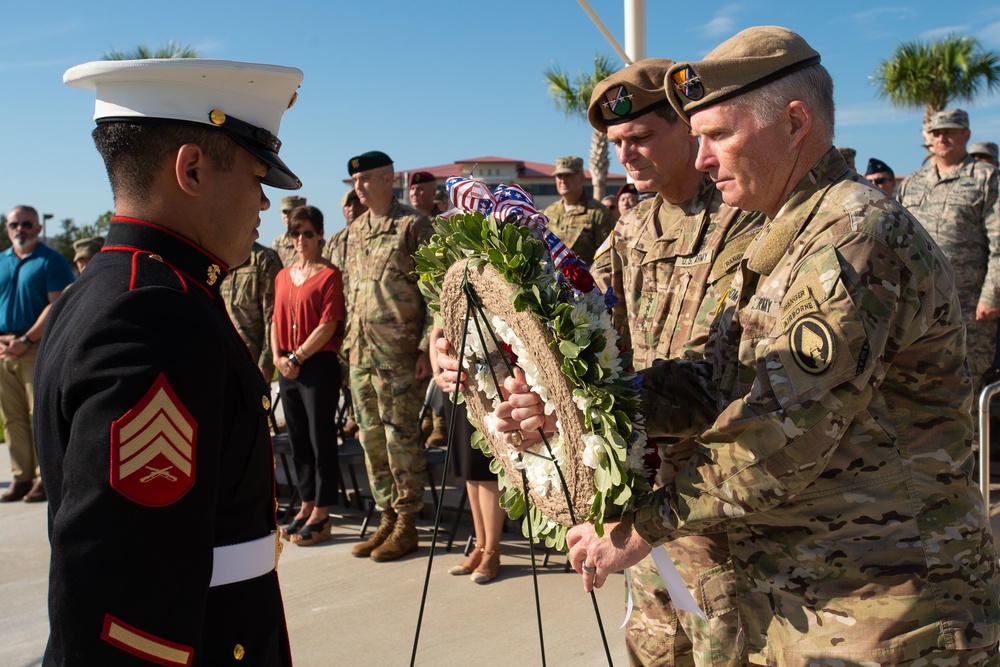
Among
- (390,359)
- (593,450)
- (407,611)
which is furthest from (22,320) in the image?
(593,450)

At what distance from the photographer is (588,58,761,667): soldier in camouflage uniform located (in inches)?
106

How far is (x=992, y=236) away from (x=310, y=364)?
16.9ft

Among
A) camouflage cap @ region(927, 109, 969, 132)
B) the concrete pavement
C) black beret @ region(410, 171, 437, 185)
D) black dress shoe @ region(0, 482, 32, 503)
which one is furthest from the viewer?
black beret @ region(410, 171, 437, 185)

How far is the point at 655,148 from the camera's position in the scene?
318cm

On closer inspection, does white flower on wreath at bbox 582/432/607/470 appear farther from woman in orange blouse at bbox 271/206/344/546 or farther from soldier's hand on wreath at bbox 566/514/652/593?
woman in orange blouse at bbox 271/206/344/546

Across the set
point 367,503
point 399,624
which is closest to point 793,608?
point 399,624

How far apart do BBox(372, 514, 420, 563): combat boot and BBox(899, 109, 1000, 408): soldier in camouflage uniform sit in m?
4.28

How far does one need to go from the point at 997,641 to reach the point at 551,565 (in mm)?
4037

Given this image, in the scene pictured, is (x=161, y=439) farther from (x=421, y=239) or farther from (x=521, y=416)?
(x=421, y=239)

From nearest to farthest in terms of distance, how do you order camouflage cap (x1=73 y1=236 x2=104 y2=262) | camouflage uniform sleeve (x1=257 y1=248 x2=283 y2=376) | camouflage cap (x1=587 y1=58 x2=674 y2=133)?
camouflage cap (x1=587 y1=58 x2=674 y2=133), camouflage uniform sleeve (x1=257 y1=248 x2=283 y2=376), camouflage cap (x1=73 y1=236 x2=104 y2=262)

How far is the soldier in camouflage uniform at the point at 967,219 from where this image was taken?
671cm

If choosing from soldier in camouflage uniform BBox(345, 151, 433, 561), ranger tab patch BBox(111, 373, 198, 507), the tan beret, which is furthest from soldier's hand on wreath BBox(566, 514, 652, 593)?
the tan beret

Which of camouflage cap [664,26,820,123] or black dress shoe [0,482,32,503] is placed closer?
camouflage cap [664,26,820,123]

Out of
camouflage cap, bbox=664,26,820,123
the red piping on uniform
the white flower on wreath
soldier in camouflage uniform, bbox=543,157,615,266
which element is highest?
soldier in camouflage uniform, bbox=543,157,615,266
